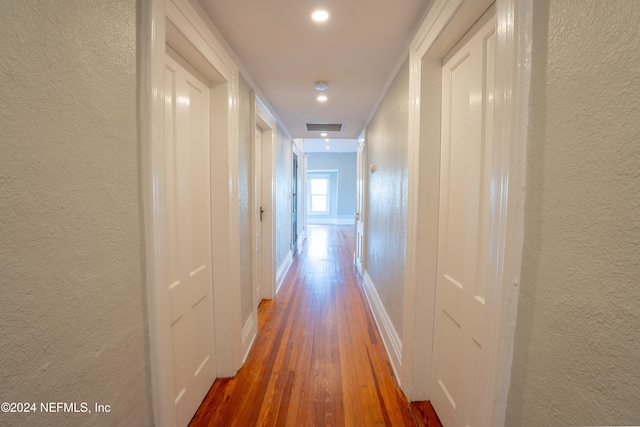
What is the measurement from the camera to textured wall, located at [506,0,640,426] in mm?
478

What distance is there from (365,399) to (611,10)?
6.68ft

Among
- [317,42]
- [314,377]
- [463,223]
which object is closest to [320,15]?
[317,42]

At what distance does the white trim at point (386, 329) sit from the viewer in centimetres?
190

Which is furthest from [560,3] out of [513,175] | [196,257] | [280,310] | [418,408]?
[280,310]

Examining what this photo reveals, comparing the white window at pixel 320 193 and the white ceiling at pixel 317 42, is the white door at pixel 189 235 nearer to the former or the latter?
the white ceiling at pixel 317 42

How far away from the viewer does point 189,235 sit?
59.6 inches

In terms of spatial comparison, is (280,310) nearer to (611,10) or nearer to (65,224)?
(65,224)

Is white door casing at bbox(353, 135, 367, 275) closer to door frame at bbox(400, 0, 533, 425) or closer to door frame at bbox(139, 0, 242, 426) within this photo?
door frame at bbox(400, 0, 533, 425)

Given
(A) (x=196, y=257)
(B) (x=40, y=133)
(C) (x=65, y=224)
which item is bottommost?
(A) (x=196, y=257)

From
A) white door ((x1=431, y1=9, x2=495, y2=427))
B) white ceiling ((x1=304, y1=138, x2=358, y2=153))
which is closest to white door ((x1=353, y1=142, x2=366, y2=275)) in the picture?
white door ((x1=431, y1=9, x2=495, y2=427))

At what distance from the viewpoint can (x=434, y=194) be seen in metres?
1.57

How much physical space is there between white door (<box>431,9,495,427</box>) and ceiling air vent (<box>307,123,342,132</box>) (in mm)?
2555

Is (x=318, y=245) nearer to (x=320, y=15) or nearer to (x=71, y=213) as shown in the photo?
(x=320, y=15)

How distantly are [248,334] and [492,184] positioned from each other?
2.16 meters
